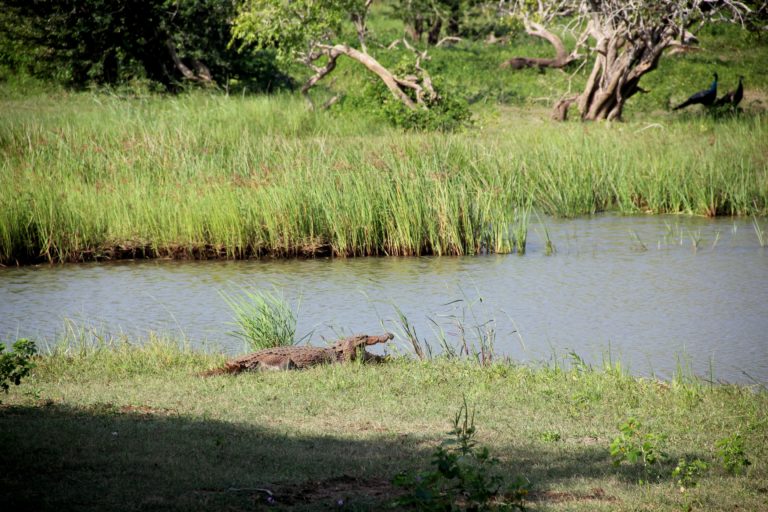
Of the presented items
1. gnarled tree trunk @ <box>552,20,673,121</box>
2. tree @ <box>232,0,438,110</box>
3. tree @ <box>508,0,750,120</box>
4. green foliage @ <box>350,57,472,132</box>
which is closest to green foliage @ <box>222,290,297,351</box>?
green foliage @ <box>350,57,472,132</box>

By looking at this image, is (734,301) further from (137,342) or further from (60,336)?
(60,336)

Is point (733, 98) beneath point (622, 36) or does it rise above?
beneath

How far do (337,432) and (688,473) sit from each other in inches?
73.0

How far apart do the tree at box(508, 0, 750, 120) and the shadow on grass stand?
14393 millimetres

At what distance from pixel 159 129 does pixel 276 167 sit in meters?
2.63

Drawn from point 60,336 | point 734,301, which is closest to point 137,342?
point 60,336

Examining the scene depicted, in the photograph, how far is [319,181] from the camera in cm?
1226

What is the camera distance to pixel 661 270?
10578mm

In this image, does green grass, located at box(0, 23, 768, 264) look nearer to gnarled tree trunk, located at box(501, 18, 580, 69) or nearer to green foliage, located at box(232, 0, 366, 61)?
green foliage, located at box(232, 0, 366, 61)

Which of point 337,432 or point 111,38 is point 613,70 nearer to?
point 111,38

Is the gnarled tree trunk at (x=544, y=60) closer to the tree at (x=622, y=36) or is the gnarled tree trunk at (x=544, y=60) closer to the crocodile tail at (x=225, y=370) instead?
the tree at (x=622, y=36)

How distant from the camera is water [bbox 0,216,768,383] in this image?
7852 mm

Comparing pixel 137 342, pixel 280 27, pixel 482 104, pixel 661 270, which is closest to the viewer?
pixel 137 342

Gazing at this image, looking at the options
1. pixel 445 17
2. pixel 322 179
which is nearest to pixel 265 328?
pixel 322 179
